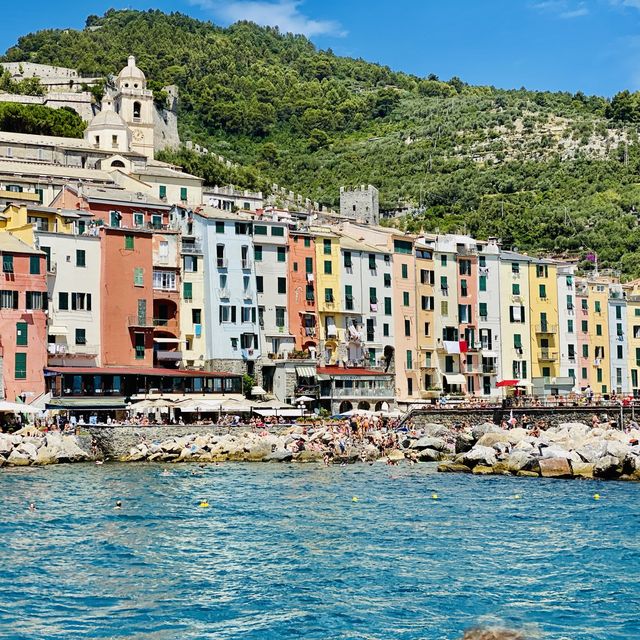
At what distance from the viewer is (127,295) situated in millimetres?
67312

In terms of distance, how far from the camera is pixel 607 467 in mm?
47344

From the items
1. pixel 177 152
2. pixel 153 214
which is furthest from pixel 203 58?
pixel 153 214

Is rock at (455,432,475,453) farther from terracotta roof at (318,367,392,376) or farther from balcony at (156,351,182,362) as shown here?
balcony at (156,351,182,362)

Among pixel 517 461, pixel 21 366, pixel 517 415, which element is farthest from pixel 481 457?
pixel 21 366

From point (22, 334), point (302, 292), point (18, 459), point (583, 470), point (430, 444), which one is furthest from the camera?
point (302, 292)

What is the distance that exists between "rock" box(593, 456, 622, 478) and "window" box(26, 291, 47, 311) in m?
31.0

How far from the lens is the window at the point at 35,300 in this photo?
61.6 m

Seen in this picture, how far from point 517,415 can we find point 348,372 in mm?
13134

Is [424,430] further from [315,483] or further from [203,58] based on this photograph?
[203,58]

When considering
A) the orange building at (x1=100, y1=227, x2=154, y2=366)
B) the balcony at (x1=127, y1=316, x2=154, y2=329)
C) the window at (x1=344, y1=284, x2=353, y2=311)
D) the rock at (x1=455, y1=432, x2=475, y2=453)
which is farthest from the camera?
the window at (x1=344, y1=284, x2=353, y2=311)

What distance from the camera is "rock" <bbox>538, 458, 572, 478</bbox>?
158 ft

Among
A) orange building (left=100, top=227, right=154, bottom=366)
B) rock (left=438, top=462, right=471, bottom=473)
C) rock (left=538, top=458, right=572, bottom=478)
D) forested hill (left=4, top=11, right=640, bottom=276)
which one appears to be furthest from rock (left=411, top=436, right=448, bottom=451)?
forested hill (left=4, top=11, right=640, bottom=276)

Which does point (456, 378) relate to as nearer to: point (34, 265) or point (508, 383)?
point (508, 383)

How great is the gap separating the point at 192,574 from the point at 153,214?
48.4 m
